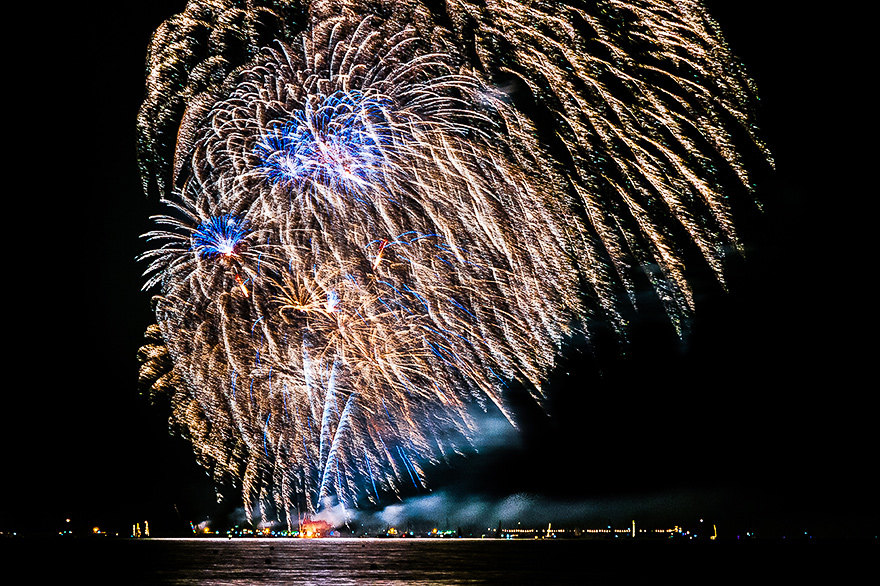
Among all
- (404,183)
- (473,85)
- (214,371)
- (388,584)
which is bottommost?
(388,584)

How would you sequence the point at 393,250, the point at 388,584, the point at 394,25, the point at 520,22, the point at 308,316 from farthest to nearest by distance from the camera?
the point at 388,584, the point at 308,316, the point at 393,250, the point at 394,25, the point at 520,22

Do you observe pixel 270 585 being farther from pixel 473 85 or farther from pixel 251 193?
pixel 473 85

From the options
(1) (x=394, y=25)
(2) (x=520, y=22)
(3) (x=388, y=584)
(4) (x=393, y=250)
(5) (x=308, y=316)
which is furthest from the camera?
(3) (x=388, y=584)

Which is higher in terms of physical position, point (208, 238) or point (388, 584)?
point (208, 238)

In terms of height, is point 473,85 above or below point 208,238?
above

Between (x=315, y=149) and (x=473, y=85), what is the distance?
5347mm

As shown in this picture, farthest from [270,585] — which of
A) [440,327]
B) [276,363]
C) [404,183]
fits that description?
[404,183]

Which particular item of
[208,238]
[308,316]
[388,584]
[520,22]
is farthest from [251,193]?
[388,584]

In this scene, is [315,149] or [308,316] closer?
[315,149]

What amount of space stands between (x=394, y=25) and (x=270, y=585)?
83.0 feet

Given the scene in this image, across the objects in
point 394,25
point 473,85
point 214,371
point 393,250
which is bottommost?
point 214,371

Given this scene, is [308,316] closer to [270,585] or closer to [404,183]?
[404,183]

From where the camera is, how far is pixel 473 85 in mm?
23578

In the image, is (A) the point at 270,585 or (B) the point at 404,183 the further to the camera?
(A) the point at 270,585
